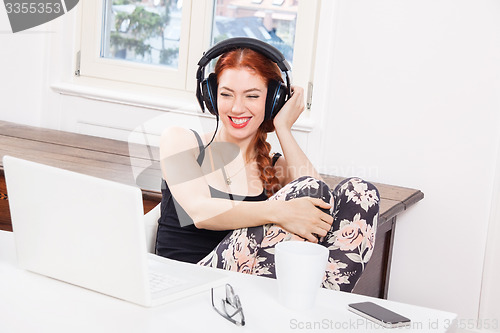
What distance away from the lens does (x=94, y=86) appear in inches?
106

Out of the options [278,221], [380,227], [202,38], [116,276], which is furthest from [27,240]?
[202,38]

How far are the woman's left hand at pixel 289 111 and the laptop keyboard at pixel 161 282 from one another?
2.68ft

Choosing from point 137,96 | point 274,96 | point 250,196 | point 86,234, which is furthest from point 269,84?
point 137,96

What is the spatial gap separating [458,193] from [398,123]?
29 centimetres

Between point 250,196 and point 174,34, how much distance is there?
1164 millimetres

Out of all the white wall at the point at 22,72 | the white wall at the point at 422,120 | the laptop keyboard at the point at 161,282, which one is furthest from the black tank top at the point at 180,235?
the white wall at the point at 22,72

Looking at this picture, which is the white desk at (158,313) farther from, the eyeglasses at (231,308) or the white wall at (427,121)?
the white wall at (427,121)

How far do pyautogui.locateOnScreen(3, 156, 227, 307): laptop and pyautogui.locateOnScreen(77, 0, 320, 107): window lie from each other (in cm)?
161

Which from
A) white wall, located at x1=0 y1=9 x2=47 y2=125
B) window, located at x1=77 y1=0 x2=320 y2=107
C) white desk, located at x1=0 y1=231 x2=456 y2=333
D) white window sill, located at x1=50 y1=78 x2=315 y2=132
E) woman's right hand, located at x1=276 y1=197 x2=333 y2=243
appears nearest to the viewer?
white desk, located at x1=0 y1=231 x2=456 y2=333

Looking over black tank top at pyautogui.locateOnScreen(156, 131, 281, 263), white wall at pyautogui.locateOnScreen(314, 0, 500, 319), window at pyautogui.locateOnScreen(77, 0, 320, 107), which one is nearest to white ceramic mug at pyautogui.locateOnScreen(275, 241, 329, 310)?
black tank top at pyautogui.locateOnScreen(156, 131, 281, 263)

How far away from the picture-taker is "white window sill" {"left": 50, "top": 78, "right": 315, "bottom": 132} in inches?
99.9

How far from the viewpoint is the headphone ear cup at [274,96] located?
1642 millimetres

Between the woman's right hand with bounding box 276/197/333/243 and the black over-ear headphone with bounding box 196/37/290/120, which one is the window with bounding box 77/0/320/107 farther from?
the woman's right hand with bounding box 276/197/333/243

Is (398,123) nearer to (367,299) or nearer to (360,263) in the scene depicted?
(360,263)
